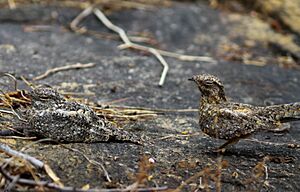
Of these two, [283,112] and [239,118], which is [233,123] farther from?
[283,112]

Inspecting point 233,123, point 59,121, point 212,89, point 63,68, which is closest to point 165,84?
A: point 63,68

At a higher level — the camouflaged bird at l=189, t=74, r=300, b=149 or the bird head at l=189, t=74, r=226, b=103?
the bird head at l=189, t=74, r=226, b=103

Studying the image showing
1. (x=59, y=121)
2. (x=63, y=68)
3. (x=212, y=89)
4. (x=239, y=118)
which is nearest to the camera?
(x=59, y=121)

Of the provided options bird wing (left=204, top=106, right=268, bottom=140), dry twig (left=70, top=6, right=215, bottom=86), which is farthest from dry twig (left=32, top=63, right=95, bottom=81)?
bird wing (left=204, top=106, right=268, bottom=140)

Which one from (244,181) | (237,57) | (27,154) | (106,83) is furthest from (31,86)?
(237,57)

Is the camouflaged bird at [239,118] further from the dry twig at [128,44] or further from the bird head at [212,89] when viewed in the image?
the dry twig at [128,44]

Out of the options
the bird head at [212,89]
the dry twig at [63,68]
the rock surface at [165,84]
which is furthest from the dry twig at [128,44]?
the bird head at [212,89]

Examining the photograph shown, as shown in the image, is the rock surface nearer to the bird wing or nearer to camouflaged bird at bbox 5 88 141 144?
camouflaged bird at bbox 5 88 141 144

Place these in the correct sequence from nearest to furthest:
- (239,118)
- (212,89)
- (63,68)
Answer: (239,118) < (212,89) < (63,68)
